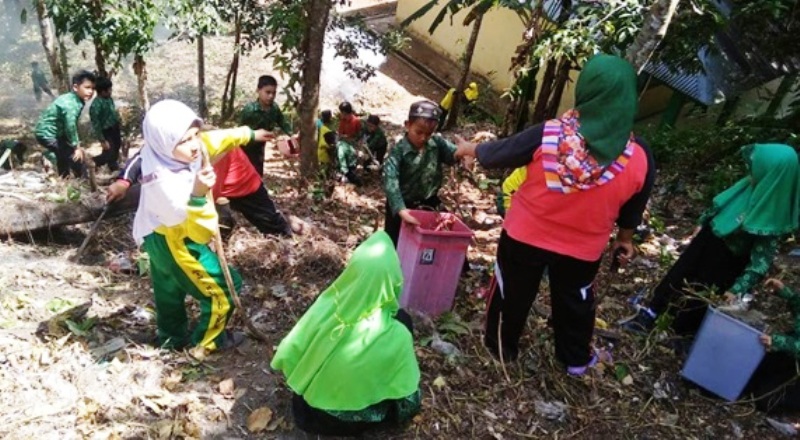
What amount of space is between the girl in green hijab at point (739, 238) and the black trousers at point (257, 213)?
2.90m

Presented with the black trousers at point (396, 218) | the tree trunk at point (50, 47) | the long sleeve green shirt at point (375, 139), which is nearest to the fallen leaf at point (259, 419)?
the black trousers at point (396, 218)

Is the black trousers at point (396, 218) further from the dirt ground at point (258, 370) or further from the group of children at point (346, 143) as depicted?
the group of children at point (346, 143)

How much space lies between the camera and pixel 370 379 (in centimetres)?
279

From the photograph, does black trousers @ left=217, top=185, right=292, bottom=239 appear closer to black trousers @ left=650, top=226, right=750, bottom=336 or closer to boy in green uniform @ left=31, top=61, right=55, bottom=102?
black trousers @ left=650, top=226, right=750, bottom=336

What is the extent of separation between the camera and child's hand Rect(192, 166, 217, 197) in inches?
118

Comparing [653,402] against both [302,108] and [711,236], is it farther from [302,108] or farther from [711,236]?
[302,108]

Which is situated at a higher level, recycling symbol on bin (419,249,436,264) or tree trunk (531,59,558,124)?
tree trunk (531,59,558,124)

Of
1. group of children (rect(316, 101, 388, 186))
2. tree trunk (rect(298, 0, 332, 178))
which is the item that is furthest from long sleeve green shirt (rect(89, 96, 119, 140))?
tree trunk (rect(298, 0, 332, 178))

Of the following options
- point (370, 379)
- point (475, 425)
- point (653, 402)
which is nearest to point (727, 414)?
point (653, 402)

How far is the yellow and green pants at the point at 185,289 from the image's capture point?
320cm

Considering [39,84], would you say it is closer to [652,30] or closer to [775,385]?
[652,30]

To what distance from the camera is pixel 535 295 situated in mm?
3383

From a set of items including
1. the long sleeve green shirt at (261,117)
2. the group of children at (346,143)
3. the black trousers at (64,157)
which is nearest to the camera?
the long sleeve green shirt at (261,117)

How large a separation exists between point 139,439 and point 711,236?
3.59m
